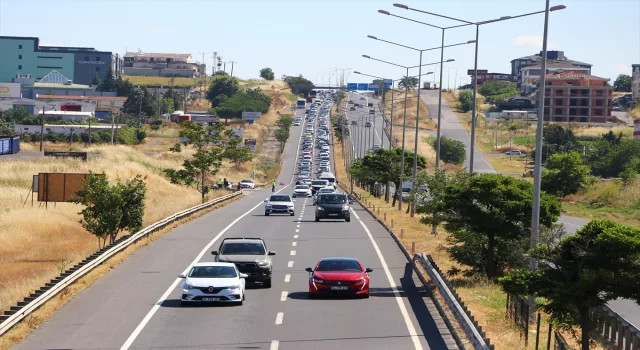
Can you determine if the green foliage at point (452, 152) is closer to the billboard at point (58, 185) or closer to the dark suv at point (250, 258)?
the billboard at point (58, 185)

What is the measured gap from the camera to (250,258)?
2881 cm

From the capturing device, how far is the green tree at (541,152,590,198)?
285 ft

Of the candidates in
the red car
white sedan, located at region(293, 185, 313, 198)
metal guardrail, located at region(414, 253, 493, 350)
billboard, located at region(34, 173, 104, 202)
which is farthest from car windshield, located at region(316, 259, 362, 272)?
white sedan, located at region(293, 185, 313, 198)

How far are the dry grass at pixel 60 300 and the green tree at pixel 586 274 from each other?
9.77 m

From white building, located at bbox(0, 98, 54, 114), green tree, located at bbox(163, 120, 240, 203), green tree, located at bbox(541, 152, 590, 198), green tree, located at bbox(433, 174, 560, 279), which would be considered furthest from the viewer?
white building, located at bbox(0, 98, 54, 114)

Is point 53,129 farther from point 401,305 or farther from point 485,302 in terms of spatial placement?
point 485,302

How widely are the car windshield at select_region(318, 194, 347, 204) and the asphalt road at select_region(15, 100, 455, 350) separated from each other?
55.5ft

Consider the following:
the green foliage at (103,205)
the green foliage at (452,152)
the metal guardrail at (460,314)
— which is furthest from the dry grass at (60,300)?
the green foliage at (452,152)

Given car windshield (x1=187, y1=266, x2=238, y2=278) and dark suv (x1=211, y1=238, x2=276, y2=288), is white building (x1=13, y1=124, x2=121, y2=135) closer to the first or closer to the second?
dark suv (x1=211, y1=238, x2=276, y2=288)

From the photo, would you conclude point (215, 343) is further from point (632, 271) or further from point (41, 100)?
point (41, 100)

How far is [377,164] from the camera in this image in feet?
258

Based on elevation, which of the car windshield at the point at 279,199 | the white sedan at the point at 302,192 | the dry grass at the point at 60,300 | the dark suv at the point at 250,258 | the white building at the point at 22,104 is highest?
the white building at the point at 22,104

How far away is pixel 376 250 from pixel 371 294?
483 inches

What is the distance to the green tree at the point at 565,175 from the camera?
285 ft
